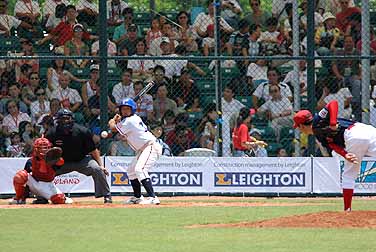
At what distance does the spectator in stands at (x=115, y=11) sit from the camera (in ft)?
69.1

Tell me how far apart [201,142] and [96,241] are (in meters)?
9.38

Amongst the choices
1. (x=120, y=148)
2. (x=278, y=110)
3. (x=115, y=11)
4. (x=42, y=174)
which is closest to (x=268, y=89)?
(x=278, y=110)

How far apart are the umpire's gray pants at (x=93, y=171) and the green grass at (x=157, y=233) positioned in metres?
1.65

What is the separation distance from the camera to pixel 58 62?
787 inches

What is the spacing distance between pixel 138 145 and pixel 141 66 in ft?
14.4

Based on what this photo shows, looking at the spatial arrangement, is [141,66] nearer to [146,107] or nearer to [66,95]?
[146,107]

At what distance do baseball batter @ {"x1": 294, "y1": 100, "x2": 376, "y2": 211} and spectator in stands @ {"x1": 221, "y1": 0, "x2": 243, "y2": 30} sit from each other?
789 centimetres

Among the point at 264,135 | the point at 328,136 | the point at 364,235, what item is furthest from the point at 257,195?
the point at 364,235

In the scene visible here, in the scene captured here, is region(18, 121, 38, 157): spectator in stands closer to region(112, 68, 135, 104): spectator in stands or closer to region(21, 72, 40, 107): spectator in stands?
region(21, 72, 40, 107): spectator in stands

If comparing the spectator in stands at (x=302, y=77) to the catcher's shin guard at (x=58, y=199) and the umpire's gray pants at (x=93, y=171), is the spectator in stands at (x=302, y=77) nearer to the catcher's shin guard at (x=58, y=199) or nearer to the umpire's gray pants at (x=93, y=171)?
the umpire's gray pants at (x=93, y=171)

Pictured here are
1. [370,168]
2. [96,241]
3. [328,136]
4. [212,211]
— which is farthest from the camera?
[370,168]

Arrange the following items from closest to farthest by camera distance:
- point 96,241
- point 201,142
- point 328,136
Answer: point 96,241 → point 328,136 → point 201,142

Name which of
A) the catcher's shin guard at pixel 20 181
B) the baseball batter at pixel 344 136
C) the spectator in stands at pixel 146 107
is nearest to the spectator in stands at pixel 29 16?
the spectator in stands at pixel 146 107

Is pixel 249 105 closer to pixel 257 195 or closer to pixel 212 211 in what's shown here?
pixel 257 195
